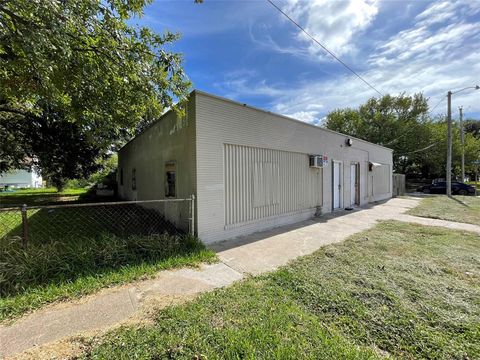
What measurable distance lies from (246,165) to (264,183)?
884 millimetres

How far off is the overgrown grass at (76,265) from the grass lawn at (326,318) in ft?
3.94

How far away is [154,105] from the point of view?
5.14m

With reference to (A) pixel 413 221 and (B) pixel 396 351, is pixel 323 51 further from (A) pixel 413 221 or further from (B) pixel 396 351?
(B) pixel 396 351

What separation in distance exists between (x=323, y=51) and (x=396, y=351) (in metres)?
7.60

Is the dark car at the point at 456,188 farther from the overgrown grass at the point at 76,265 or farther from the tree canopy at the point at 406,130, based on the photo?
the overgrown grass at the point at 76,265

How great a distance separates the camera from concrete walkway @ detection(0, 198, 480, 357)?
2.31 metres

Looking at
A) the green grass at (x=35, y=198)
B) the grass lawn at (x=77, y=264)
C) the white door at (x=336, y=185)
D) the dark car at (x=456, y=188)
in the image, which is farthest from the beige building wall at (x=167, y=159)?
the dark car at (x=456, y=188)

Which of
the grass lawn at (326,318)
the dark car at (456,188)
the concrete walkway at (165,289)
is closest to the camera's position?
the grass lawn at (326,318)

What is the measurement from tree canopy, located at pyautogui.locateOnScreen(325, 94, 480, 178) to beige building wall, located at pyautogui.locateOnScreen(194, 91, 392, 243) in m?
20.5

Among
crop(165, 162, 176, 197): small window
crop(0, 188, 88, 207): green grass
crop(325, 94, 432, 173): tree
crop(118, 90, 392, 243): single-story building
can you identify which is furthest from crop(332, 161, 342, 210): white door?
crop(325, 94, 432, 173): tree

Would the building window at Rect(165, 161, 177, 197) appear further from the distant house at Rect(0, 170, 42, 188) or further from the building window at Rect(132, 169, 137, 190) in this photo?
the distant house at Rect(0, 170, 42, 188)

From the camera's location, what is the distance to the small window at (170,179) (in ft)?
21.2

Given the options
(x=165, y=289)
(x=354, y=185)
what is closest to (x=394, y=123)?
(x=354, y=185)

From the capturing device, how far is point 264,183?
655 centimetres
